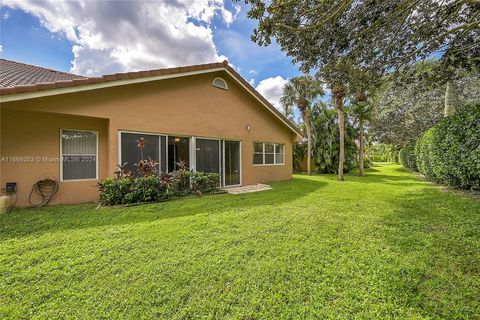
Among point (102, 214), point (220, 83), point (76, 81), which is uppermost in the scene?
point (220, 83)

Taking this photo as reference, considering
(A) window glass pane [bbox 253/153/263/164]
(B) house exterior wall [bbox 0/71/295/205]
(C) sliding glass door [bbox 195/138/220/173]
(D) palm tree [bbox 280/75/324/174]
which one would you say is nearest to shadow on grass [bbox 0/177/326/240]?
(B) house exterior wall [bbox 0/71/295/205]

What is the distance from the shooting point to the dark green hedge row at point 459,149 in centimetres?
667

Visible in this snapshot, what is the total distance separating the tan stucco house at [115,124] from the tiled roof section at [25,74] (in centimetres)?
5

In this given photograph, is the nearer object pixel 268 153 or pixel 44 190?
pixel 44 190

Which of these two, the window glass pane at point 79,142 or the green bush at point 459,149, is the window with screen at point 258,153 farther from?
the green bush at point 459,149

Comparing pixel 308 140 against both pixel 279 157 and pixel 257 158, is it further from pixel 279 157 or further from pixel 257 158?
pixel 257 158

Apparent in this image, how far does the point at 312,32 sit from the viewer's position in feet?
20.7

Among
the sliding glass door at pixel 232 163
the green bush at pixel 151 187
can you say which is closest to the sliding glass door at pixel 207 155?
the sliding glass door at pixel 232 163

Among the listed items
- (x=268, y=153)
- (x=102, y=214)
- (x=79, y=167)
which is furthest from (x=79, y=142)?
(x=268, y=153)

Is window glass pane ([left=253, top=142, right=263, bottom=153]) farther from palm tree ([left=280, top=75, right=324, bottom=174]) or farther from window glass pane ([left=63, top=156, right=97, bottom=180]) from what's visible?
window glass pane ([left=63, top=156, right=97, bottom=180])

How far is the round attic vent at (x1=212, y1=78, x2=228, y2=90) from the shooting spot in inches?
412

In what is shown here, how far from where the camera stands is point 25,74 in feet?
28.6

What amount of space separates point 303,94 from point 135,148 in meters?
14.5

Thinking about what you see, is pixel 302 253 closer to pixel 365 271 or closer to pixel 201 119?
pixel 365 271
